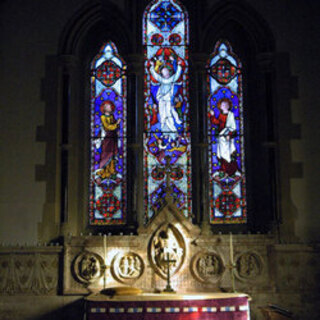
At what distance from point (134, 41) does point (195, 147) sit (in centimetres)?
212

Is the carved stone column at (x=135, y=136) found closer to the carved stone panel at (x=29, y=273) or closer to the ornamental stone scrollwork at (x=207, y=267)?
the ornamental stone scrollwork at (x=207, y=267)

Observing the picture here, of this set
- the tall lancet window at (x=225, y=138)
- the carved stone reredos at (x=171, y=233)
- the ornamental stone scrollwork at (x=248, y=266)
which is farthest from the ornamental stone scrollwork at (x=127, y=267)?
the tall lancet window at (x=225, y=138)

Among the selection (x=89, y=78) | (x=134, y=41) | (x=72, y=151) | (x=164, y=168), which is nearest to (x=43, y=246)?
(x=72, y=151)

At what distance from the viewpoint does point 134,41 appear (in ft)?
32.1

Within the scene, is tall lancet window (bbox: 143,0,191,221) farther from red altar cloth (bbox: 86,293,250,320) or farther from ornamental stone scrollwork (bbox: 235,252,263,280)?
red altar cloth (bbox: 86,293,250,320)

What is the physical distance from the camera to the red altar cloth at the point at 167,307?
23.9 feet

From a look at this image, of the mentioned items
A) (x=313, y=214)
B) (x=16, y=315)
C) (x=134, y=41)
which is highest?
(x=134, y=41)

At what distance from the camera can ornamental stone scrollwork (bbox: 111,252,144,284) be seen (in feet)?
28.0

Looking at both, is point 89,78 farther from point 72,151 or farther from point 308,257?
point 308,257

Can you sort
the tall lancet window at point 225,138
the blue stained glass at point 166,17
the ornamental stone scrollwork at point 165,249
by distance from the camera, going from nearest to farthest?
the ornamental stone scrollwork at point 165,249 < the tall lancet window at point 225,138 < the blue stained glass at point 166,17

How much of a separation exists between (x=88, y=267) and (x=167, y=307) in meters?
1.72

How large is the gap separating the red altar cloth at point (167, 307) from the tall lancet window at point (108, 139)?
7.39 feet

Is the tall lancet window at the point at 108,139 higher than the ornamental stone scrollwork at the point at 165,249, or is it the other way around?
the tall lancet window at the point at 108,139

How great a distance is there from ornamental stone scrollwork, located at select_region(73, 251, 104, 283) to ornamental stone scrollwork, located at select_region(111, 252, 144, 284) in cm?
22
